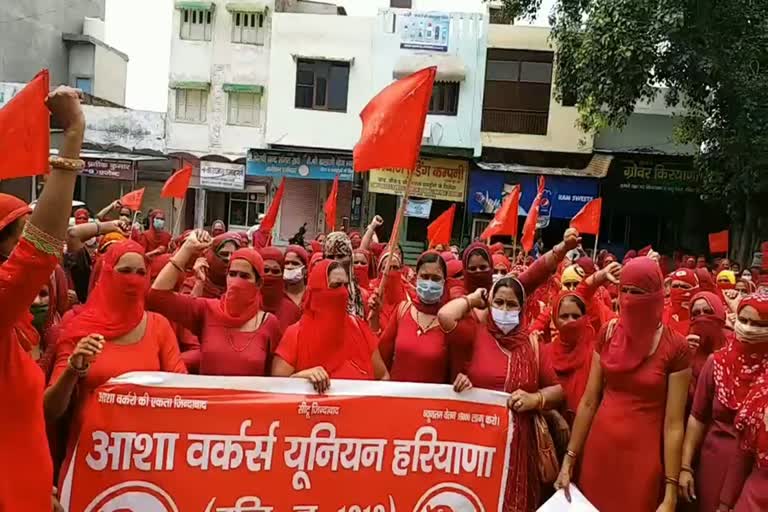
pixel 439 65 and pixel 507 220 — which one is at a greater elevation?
pixel 439 65

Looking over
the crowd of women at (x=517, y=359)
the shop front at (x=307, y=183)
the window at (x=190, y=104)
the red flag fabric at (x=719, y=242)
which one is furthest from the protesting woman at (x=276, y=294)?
the window at (x=190, y=104)

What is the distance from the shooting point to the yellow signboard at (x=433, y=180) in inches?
779

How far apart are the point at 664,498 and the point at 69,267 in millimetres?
4919

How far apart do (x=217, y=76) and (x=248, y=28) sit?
1.65 metres

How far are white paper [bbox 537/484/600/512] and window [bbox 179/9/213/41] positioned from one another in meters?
20.6

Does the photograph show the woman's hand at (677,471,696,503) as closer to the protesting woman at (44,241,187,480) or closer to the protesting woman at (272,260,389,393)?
the protesting woman at (272,260,389,393)

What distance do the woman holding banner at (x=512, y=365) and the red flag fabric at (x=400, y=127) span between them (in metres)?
1.42

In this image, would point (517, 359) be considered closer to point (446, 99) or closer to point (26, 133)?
point (26, 133)

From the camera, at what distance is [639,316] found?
3.08m

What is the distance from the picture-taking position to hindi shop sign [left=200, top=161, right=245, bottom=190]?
2098 centimetres

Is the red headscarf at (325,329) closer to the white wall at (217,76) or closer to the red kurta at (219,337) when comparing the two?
the red kurta at (219,337)

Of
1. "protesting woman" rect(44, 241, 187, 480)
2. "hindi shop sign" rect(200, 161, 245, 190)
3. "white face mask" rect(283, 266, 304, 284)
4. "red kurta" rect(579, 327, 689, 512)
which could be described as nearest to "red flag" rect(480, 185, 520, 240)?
"white face mask" rect(283, 266, 304, 284)

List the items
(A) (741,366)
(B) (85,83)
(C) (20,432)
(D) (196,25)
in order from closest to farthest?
(C) (20,432) < (A) (741,366) < (D) (196,25) < (B) (85,83)

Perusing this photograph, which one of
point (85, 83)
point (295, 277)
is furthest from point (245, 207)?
point (295, 277)
